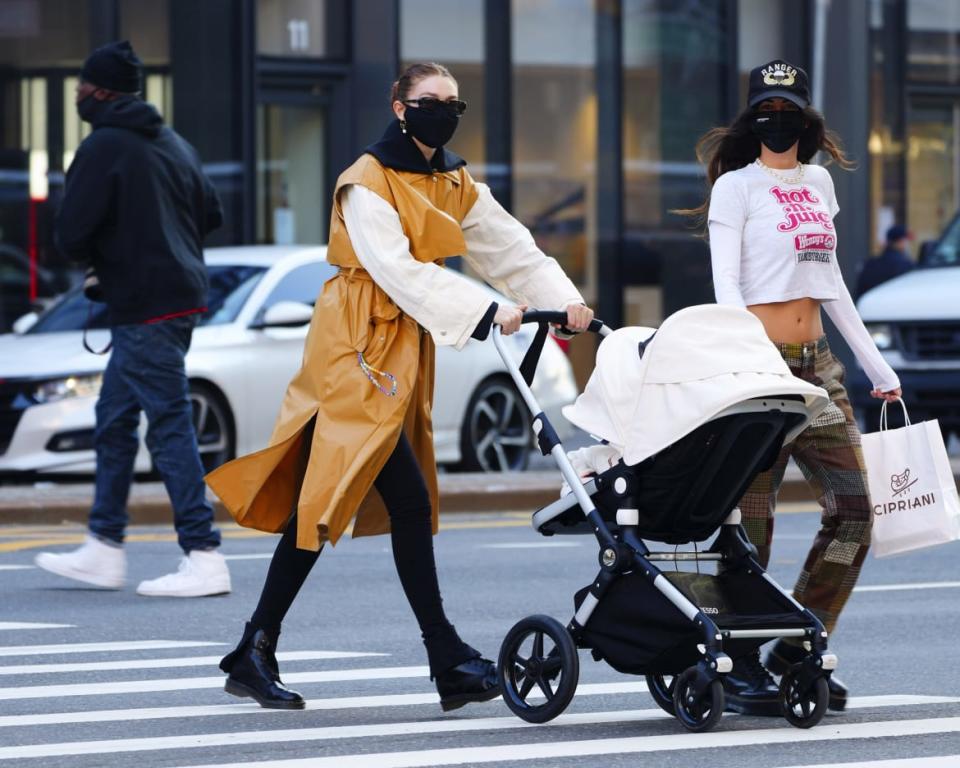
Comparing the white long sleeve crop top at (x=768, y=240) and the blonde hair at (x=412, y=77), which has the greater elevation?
the blonde hair at (x=412, y=77)

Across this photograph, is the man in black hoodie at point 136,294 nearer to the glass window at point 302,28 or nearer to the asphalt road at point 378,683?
the asphalt road at point 378,683

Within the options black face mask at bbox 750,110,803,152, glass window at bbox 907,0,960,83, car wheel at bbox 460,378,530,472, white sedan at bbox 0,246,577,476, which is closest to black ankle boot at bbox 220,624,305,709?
black face mask at bbox 750,110,803,152

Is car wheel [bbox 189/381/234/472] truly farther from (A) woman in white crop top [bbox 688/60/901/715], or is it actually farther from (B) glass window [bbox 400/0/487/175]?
(B) glass window [bbox 400/0/487/175]

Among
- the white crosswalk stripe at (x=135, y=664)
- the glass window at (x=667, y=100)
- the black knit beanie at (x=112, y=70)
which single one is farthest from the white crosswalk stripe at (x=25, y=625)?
the glass window at (x=667, y=100)

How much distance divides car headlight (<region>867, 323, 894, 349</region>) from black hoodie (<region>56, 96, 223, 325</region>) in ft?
26.3

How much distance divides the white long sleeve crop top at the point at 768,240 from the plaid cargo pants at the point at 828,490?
0.18 meters

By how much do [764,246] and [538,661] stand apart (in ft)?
4.62

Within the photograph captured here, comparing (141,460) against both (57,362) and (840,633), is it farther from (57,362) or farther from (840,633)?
(840,633)

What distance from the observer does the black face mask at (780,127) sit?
6.62 m

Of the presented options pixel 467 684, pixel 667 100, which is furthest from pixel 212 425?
pixel 667 100

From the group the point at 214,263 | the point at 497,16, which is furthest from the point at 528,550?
the point at 497,16

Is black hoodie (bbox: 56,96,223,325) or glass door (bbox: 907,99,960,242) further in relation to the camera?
glass door (bbox: 907,99,960,242)

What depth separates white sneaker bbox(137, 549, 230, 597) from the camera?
9.13 metres

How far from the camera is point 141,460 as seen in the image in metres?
13.4
